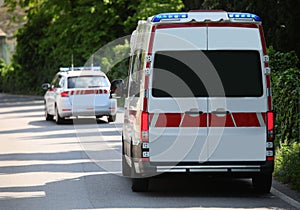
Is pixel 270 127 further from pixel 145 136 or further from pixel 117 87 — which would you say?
pixel 117 87

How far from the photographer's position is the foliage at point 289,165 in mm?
13500

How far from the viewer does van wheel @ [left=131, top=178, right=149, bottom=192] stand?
12596mm

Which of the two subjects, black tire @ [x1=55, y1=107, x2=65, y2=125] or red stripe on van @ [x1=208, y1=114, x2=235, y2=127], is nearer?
red stripe on van @ [x1=208, y1=114, x2=235, y2=127]

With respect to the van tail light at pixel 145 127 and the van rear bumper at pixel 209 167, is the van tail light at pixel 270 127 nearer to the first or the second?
the van rear bumper at pixel 209 167

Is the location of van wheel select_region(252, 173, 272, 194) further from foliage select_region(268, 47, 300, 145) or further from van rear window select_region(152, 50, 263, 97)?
foliage select_region(268, 47, 300, 145)

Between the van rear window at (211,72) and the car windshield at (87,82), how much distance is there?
15.2 metres

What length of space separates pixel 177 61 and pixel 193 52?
0.25m

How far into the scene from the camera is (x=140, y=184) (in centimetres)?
1269

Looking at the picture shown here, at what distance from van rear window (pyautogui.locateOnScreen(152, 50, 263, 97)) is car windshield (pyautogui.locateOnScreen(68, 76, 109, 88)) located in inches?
599

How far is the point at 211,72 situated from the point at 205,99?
430 millimetres

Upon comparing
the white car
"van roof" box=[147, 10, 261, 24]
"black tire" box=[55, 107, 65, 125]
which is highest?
"van roof" box=[147, 10, 261, 24]

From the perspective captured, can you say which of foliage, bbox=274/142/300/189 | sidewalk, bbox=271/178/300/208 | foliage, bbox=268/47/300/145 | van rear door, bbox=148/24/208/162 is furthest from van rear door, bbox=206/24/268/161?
foliage, bbox=268/47/300/145

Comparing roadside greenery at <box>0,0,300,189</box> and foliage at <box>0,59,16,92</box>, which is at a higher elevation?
roadside greenery at <box>0,0,300,189</box>

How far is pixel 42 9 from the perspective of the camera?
2105 inches
